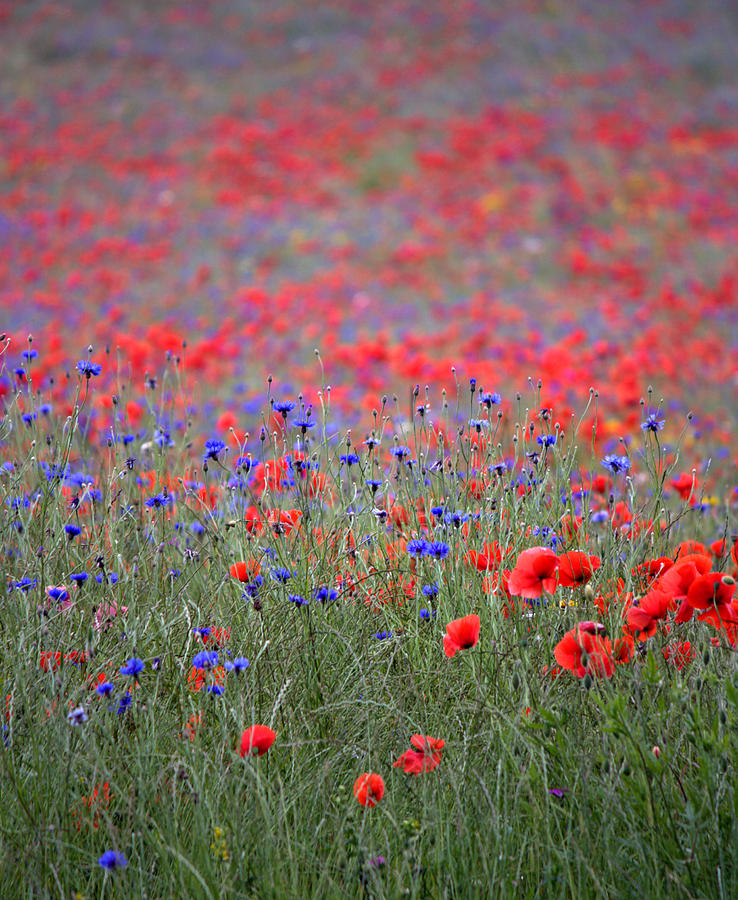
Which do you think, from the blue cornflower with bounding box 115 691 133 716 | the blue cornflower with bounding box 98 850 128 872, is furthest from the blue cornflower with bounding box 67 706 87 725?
the blue cornflower with bounding box 98 850 128 872

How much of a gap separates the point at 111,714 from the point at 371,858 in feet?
1.97

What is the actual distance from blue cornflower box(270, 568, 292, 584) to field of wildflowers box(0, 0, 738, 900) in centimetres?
2

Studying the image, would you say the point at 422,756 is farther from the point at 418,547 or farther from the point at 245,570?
the point at 245,570

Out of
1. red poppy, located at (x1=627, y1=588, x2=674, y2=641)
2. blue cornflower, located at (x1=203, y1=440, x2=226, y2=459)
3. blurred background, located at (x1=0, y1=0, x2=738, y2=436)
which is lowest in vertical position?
blurred background, located at (x1=0, y1=0, x2=738, y2=436)

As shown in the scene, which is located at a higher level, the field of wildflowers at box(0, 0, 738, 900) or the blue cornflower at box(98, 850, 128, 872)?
the blue cornflower at box(98, 850, 128, 872)

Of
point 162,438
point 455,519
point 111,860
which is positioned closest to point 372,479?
point 455,519

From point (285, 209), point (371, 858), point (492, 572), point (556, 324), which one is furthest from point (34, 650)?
point (285, 209)

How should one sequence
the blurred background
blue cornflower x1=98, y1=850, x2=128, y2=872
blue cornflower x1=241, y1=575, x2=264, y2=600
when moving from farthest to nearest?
the blurred background < blue cornflower x1=241, y1=575, x2=264, y2=600 < blue cornflower x1=98, y1=850, x2=128, y2=872

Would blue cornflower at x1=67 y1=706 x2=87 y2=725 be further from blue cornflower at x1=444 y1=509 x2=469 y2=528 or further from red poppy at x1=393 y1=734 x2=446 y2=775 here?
blue cornflower at x1=444 y1=509 x2=469 y2=528

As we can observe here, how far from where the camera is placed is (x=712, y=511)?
3.26 m

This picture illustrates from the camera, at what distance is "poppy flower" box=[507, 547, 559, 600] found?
1.63 metres

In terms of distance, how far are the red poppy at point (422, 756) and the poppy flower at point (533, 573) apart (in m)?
0.31

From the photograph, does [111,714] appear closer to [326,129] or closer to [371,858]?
[371,858]

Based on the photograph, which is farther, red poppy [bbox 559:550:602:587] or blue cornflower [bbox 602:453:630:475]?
blue cornflower [bbox 602:453:630:475]
